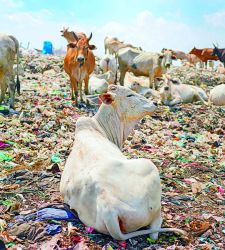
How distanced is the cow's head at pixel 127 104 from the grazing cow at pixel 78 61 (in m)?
5.45

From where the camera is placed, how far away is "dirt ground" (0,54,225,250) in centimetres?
A: 352

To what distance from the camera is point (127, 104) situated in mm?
4699

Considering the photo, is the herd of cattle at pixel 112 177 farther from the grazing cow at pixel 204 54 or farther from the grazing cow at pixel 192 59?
the grazing cow at pixel 192 59

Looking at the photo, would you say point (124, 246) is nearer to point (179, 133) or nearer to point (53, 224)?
point (53, 224)

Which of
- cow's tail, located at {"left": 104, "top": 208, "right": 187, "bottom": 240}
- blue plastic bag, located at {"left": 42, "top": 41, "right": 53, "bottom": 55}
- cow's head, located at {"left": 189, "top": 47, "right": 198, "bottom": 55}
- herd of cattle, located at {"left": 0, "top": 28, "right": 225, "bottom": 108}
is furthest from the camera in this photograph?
cow's head, located at {"left": 189, "top": 47, "right": 198, "bottom": 55}

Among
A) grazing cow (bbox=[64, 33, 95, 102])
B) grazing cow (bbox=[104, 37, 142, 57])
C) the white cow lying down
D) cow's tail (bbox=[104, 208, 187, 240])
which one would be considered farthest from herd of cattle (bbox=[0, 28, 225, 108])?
grazing cow (bbox=[104, 37, 142, 57])

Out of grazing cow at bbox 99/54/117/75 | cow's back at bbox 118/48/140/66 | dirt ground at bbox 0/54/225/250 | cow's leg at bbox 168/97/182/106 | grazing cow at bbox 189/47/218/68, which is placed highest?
grazing cow at bbox 189/47/218/68

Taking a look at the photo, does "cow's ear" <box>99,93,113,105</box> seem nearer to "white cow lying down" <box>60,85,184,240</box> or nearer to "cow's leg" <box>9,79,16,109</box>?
"white cow lying down" <box>60,85,184,240</box>

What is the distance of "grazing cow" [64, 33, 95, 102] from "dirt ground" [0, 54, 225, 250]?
0.60 meters

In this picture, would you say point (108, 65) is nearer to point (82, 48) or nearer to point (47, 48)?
point (82, 48)

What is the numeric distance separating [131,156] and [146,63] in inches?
336

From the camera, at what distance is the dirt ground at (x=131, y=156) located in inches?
139

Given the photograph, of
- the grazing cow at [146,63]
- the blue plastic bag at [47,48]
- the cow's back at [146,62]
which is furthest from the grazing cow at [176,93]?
the blue plastic bag at [47,48]

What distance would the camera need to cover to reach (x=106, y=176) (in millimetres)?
3371
